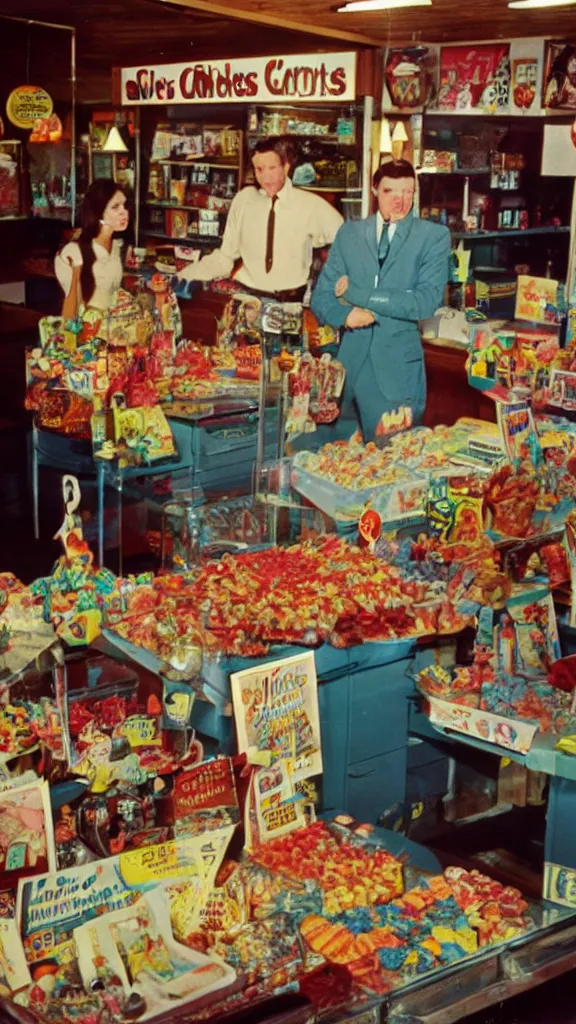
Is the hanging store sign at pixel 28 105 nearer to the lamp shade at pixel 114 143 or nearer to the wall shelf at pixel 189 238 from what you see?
the lamp shade at pixel 114 143

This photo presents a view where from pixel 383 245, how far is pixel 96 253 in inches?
33.8

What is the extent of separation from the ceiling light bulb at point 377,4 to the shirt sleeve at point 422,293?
612mm

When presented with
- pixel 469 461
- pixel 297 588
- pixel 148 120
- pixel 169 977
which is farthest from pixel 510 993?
pixel 148 120

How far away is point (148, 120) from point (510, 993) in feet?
7.47

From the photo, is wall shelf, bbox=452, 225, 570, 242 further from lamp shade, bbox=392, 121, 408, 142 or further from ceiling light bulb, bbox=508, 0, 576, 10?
ceiling light bulb, bbox=508, 0, 576, 10

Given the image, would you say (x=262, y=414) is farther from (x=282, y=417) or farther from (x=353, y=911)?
(x=353, y=911)

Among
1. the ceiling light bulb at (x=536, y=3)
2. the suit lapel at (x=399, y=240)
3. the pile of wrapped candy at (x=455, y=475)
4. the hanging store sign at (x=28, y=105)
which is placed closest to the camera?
the hanging store sign at (x=28, y=105)

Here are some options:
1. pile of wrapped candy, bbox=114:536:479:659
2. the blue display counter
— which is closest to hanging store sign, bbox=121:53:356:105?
pile of wrapped candy, bbox=114:536:479:659

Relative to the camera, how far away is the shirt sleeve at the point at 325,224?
3.72 meters

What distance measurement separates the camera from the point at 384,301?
392 centimetres

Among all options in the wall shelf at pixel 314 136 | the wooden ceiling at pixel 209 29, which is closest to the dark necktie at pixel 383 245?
the wall shelf at pixel 314 136

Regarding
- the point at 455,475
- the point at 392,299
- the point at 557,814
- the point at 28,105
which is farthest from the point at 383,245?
the point at 557,814

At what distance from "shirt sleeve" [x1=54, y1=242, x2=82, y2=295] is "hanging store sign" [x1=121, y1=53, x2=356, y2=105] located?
368 mm

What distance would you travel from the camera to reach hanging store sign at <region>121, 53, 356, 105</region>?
340 centimetres
